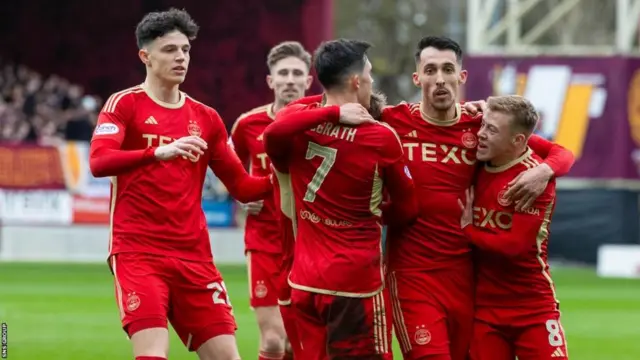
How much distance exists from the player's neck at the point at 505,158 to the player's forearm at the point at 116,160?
6.23ft

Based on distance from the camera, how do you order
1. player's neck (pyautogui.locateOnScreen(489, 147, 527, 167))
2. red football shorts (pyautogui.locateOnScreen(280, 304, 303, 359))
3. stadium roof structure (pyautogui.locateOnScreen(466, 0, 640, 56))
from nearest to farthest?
red football shorts (pyautogui.locateOnScreen(280, 304, 303, 359)) → player's neck (pyautogui.locateOnScreen(489, 147, 527, 167)) → stadium roof structure (pyautogui.locateOnScreen(466, 0, 640, 56))

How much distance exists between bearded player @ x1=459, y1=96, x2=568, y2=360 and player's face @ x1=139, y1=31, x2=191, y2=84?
1.82m

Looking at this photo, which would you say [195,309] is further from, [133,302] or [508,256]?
[508,256]

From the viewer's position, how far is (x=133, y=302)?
784cm

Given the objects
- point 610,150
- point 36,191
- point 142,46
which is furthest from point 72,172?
point 142,46

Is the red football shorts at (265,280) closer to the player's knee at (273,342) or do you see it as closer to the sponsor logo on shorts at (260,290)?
the sponsor logo on shorts at (260,290)

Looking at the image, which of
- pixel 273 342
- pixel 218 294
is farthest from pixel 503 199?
pixel 273 342

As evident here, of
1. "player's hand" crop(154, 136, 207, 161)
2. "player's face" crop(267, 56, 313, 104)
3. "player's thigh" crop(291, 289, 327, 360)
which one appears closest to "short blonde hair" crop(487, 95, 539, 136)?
"player's thigh" crop(291, 289, 327, 360)

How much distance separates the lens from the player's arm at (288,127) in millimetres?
7180

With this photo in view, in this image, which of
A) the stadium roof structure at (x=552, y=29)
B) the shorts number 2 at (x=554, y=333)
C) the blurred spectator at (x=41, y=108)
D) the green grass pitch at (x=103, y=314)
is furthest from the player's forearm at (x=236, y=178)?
the blurred spectator at (x=41, y=108)

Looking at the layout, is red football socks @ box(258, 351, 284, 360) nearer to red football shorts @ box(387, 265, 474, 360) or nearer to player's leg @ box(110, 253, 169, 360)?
player's leg @ box(110, 253, 169, 360)

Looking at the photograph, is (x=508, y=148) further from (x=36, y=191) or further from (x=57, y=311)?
(x=36, y=191)

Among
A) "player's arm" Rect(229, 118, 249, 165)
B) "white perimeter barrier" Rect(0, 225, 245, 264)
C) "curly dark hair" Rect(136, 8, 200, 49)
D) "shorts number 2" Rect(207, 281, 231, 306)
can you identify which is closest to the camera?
"shorts number 2" Rect(207, 281, 231, 306)

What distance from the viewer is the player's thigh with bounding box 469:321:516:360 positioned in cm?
781
